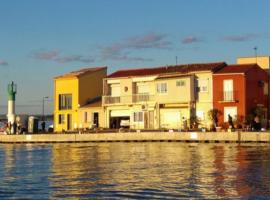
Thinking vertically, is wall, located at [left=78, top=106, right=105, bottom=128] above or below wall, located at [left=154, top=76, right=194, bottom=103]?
below

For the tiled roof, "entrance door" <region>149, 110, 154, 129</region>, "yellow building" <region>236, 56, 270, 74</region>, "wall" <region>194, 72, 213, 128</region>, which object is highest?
"yellow building" <region>236, 56, 270, 74</region>

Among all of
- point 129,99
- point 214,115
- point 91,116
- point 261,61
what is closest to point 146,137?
point 214,115

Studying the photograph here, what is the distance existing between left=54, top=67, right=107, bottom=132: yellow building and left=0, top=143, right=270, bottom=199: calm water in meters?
30.3

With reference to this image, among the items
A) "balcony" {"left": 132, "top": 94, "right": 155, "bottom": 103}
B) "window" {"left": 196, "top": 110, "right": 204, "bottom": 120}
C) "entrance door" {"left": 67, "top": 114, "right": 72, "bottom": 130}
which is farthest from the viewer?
"entrance door" {"left": 67, "top": 114, "right": 72, "bottom": 130}

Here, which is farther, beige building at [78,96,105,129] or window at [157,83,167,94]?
beige building at [78,96,105,129]

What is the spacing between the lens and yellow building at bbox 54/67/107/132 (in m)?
72.8

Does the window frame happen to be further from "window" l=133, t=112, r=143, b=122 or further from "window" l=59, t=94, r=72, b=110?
"window" l=59, t=94, r=72, b=110

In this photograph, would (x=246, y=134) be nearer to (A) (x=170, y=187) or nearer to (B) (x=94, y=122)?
(B) (x=94, y=122)

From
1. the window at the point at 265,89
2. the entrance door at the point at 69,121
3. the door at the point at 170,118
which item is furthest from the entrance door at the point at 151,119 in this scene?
the window at the point at 265,89

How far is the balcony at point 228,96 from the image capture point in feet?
201

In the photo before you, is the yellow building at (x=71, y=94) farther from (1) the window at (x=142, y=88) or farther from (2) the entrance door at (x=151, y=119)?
(2) the entrance door at (x=151, y=119)

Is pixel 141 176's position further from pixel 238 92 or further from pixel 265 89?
pixel 265 89

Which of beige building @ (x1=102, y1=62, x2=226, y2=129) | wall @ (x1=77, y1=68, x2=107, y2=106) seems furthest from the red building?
wall @ (x1=77, y1=68, x2=107, y2=106)

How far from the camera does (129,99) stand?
68438mm
